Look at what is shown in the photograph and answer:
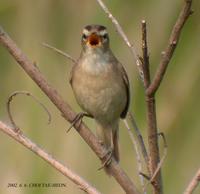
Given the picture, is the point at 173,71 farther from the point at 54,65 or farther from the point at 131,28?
the point at 54,65

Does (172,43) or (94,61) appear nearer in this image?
(172,43)

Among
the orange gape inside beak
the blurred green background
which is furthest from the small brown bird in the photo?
the blurred green background

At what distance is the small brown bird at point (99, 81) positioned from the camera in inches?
106

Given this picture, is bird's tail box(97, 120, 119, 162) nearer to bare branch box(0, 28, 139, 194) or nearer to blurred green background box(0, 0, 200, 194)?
blurred green background box(0, 0, 200, 194)

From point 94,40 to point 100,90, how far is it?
0.20m

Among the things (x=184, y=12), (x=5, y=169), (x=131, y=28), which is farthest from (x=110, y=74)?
(x=184, y=12)

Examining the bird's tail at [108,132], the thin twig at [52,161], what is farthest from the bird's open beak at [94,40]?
the thin twig at [52,161]

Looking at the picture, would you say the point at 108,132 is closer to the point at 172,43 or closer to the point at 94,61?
the point at 94,61

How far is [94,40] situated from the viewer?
268 centimetres

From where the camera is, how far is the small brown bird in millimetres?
2705

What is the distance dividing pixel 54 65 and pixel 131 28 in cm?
42

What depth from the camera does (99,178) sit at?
3146 mm

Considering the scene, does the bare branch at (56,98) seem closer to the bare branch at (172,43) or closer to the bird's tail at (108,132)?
the bare branch at (172,43)

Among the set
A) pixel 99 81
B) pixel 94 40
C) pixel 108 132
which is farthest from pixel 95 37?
pixel 108 132
